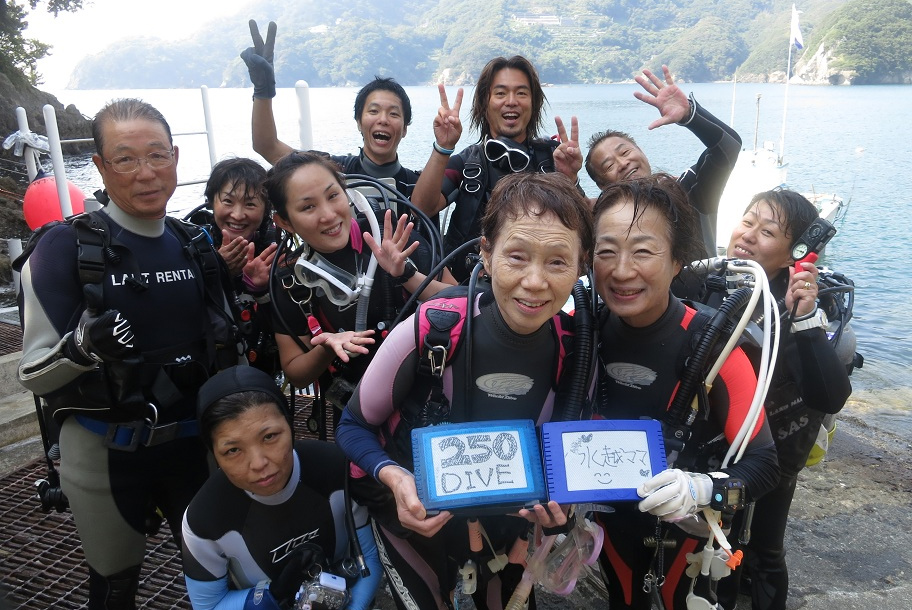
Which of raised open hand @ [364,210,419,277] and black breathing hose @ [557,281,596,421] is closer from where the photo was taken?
black breathing hose @ [557,281,596,421]

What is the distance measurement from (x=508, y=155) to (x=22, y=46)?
96.3 ft

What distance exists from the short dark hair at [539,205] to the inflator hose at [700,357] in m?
0.39

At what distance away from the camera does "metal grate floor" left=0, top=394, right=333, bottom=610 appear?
2828 mm

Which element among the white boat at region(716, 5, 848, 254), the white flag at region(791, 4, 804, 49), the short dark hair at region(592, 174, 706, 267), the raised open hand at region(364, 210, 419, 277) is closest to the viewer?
the short dark hair at region(592, 174, 706, 267)

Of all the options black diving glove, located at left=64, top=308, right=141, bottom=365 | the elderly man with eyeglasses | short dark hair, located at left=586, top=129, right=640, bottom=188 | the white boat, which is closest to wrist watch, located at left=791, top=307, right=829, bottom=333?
short dark hair, located at left=586, top=129, right=640, bottom=188

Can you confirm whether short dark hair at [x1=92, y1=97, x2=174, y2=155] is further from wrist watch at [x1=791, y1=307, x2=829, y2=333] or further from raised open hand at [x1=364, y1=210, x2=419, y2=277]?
wrist watch at [x1=791, y1=307, x2=829, y2=333]

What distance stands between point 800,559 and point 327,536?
249 centimetres

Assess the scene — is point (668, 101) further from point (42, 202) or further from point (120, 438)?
point (42, 202)

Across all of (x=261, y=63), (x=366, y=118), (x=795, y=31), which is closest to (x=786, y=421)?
(x=366, y=118)

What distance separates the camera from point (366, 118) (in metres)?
3.29

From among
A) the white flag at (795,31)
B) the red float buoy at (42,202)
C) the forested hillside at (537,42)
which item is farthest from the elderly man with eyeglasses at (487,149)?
the forested hillside at (537,42)

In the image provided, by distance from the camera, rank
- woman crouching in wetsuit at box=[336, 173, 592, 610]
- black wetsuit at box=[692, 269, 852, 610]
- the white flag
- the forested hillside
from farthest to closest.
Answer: the forested hillside < the white flag < black wetsuit at box=[692, 269, 852, 610] < woman crouching in wetsuit at box=[336, 173, 592, 610]

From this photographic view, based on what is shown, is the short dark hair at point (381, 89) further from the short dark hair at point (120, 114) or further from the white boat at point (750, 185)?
the white boat at point (750, 185)

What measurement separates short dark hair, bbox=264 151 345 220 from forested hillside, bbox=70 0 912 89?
239 feet
